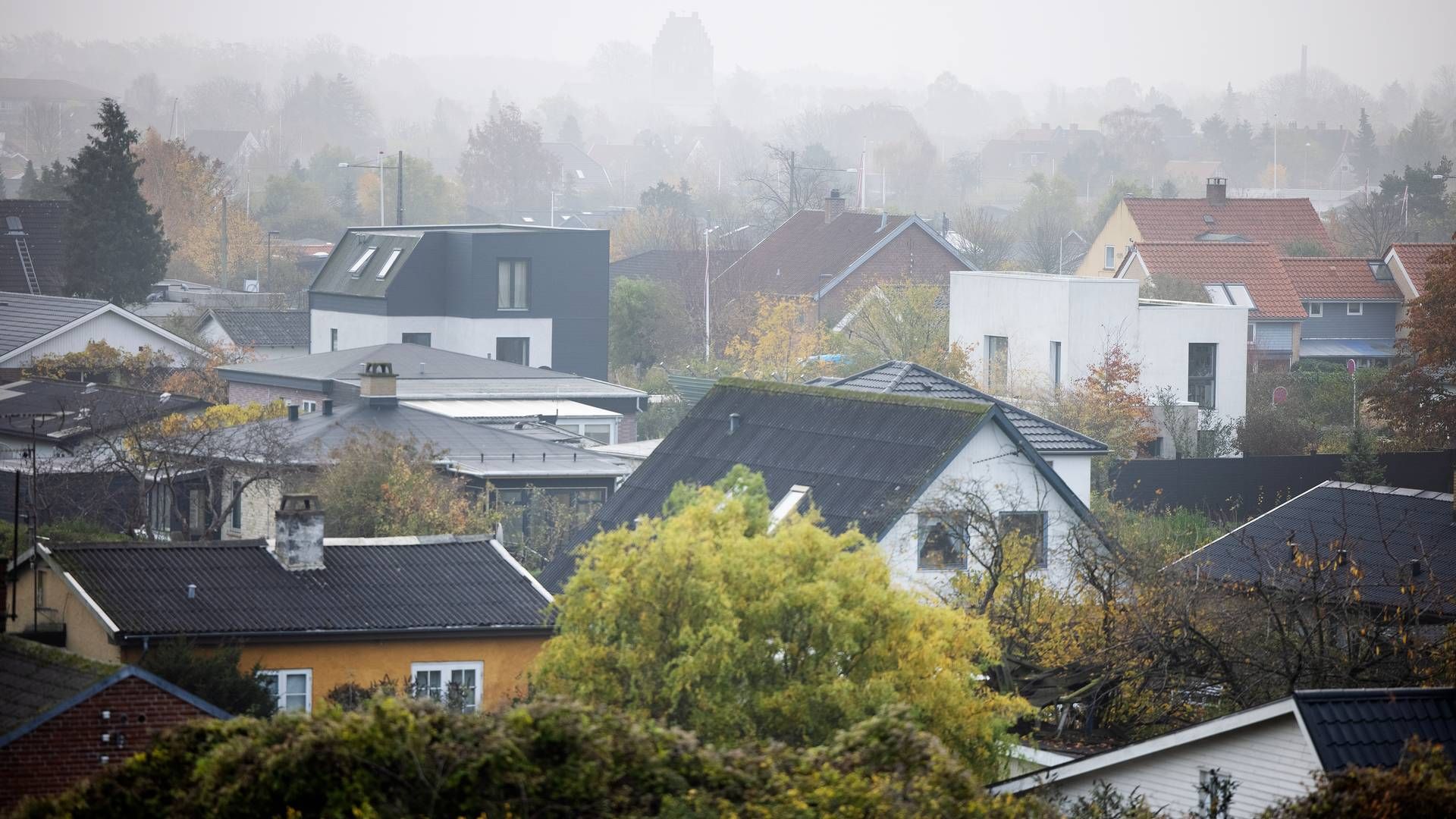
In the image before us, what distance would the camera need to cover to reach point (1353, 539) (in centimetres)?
2516

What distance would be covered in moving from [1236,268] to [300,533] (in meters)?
43.0

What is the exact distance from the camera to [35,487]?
30.0 metres

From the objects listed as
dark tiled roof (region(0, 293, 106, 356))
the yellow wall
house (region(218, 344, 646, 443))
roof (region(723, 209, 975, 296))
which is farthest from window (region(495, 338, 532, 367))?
the yellow wall

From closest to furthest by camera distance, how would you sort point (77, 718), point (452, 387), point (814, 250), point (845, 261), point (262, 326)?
point (77, 718) → point (452, 387) → point (262, 326) → point (845, 261) → point (814, 250)

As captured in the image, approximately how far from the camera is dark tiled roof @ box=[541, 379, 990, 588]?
24500 mm

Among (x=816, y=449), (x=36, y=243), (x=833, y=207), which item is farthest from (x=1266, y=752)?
(x=36, y=243)

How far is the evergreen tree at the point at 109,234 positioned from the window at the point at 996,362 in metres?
33.0

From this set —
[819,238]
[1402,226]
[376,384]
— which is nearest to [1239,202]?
[819,238]

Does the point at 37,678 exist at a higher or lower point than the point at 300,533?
lower

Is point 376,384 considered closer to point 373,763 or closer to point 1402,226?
point 373,763

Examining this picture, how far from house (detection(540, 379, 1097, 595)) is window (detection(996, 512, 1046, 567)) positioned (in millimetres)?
19

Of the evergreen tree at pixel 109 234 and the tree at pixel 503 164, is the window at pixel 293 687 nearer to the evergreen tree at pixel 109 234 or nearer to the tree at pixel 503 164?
the evergreen tree at pixel 109 234

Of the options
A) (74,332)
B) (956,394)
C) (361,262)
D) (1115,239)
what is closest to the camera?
(956,394)

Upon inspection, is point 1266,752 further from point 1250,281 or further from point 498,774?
point 1250,281
